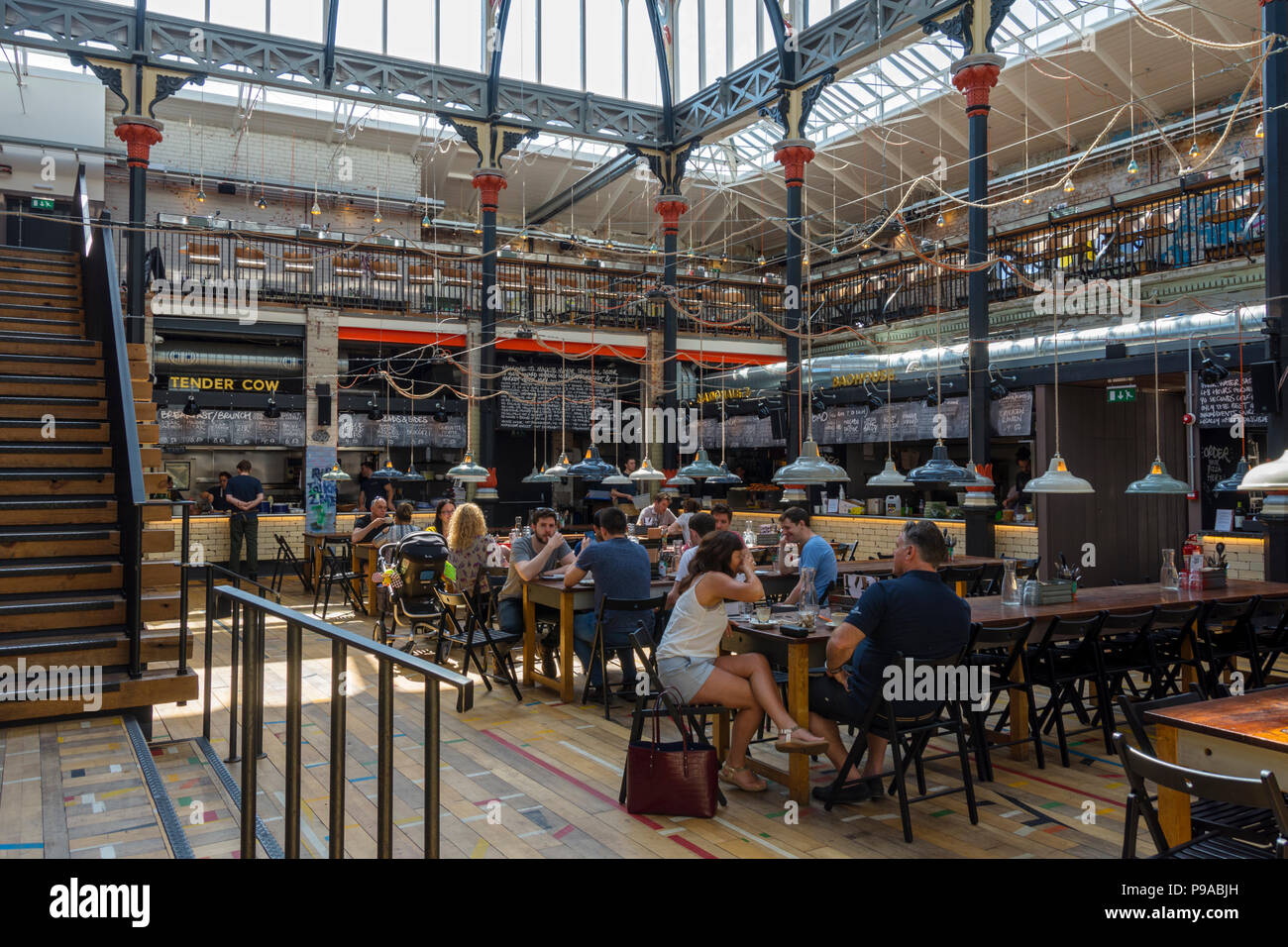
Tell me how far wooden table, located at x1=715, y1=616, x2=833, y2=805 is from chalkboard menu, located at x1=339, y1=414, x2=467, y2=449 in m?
11.3

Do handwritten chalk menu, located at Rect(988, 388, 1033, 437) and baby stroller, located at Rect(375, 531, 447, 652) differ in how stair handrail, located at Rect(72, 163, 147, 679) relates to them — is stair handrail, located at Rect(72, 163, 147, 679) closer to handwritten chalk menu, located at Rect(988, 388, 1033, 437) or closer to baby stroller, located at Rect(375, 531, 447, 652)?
baby stroller, located at Rect(375, 531, 447, 652)

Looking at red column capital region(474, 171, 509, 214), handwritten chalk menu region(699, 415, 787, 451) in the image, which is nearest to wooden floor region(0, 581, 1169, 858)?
handwritten chalk menu region(699, 415, 787, 451)

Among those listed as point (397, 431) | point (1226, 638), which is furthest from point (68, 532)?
point (397, 431)

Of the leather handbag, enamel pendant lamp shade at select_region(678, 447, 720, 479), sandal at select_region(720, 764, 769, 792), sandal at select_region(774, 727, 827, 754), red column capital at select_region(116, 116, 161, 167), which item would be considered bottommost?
sandal at select_region(720, 764, 769, 792)

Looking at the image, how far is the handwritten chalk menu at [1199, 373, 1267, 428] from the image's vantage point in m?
8.77

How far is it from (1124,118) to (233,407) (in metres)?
15.5

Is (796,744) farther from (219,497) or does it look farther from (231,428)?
(219,497)

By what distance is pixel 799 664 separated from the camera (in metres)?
4.38

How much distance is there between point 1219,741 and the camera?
2.88 meters
